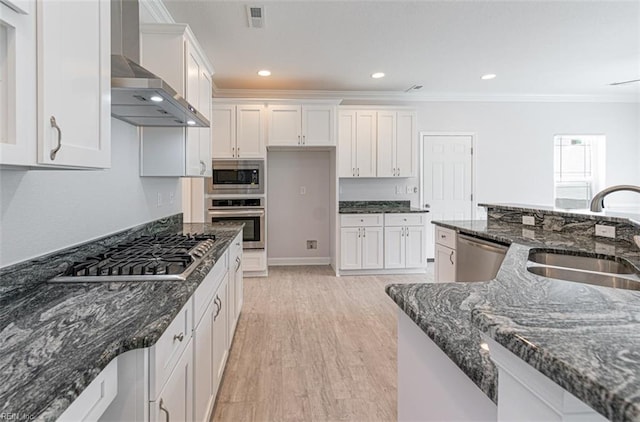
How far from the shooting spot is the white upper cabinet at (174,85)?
7.75 ft

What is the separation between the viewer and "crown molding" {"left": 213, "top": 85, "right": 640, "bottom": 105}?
5184mm

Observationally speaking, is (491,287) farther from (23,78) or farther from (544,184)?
(544,184)

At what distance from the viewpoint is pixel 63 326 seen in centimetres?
97

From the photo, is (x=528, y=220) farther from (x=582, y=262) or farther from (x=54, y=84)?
(x=54, y=84)

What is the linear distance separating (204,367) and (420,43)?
11.4 ft

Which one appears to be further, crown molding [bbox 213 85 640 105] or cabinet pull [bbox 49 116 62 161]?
crown molding [bbox 213 85 640 105]

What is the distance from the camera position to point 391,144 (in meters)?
5.15

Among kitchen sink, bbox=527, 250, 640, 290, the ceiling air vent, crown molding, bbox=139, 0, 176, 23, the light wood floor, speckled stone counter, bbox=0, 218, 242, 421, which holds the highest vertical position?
the ceiling air vent

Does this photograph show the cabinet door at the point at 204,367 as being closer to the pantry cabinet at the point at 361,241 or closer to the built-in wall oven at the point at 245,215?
the built-in wall oven at the point at 245,215

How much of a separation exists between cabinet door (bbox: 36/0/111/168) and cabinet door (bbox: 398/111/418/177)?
430 cm

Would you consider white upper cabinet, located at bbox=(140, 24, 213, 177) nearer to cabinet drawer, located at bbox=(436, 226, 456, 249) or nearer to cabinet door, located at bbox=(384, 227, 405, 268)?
Result: cabinet drawer, located at bbox=(436, 226, 456, 249)

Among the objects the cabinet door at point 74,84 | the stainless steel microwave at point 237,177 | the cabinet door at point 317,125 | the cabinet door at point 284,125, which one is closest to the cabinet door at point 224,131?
the stainless steel microwave at point 237,177

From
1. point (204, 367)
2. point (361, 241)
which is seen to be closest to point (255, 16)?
point (204, 367)

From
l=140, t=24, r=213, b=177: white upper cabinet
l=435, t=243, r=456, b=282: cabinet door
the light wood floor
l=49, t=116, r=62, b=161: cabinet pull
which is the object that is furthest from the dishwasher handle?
l=49, t=116, r=62, b=161: cabinet pull
